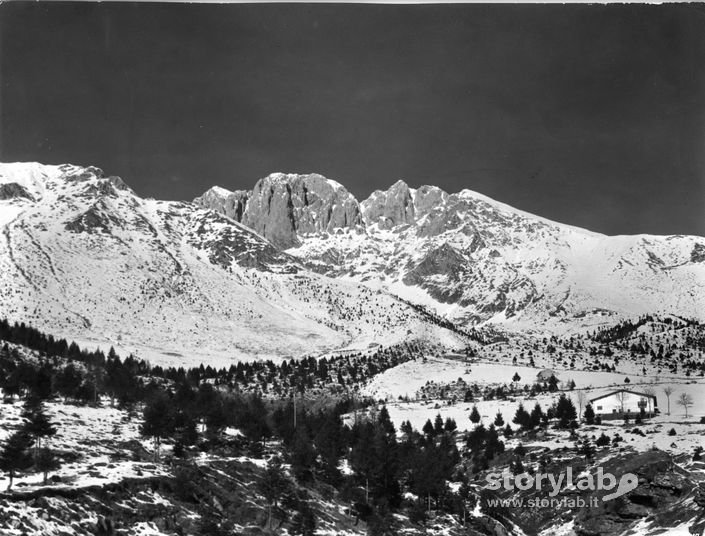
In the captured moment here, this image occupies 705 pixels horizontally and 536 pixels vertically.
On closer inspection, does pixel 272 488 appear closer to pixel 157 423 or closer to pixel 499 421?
pixel 157 423

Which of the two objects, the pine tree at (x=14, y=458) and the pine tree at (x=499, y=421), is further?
the pine tree at (x=499, y=421)

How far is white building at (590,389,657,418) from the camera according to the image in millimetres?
180000

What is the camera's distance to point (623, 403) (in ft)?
602

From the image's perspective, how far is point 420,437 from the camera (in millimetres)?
156625

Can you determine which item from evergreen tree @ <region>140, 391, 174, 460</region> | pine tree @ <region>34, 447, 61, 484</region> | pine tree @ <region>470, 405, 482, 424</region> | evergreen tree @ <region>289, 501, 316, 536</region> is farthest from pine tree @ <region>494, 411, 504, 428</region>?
pine tree @ <region>34, 447, 61, 484</region>

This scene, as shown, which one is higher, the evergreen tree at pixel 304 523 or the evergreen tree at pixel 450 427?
the evergreen tree at pixel 450 427
